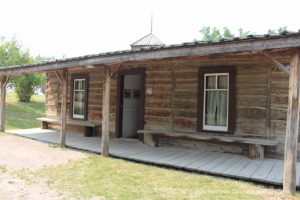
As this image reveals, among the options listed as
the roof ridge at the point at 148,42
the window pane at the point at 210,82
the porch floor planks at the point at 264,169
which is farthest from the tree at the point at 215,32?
the porch floor planks at the point at 264,169

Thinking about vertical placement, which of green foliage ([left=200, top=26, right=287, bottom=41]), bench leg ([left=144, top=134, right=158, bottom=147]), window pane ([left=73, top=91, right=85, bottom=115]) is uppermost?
green foliage ([left=200, top=26, right=287, bottom=41])

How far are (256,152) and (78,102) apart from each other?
695 cm

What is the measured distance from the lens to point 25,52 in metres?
24.8

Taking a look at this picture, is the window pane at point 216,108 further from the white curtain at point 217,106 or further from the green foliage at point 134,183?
the green foliage at point 134,183

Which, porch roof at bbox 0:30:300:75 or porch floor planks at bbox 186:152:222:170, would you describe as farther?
porch floor planks at bbox 186:152:222:170

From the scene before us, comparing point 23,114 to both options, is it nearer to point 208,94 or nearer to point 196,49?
point 208,94

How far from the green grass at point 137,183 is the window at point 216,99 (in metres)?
2.18

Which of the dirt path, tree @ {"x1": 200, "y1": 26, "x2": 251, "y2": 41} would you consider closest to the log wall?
the dirt path

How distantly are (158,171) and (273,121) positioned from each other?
3.07 meters

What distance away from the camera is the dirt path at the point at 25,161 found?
175 inches

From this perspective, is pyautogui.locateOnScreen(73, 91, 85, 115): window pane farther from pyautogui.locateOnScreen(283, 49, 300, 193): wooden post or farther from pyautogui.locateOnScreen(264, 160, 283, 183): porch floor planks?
pyautogui.locateOnScreen(283, 49, 300, 193): wooden post

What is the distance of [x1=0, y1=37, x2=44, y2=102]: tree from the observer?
2214 cm

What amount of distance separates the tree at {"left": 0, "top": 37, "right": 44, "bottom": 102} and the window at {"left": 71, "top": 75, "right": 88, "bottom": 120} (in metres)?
→ 12.4

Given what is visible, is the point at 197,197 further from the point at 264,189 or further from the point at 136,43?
the point at 136,43
